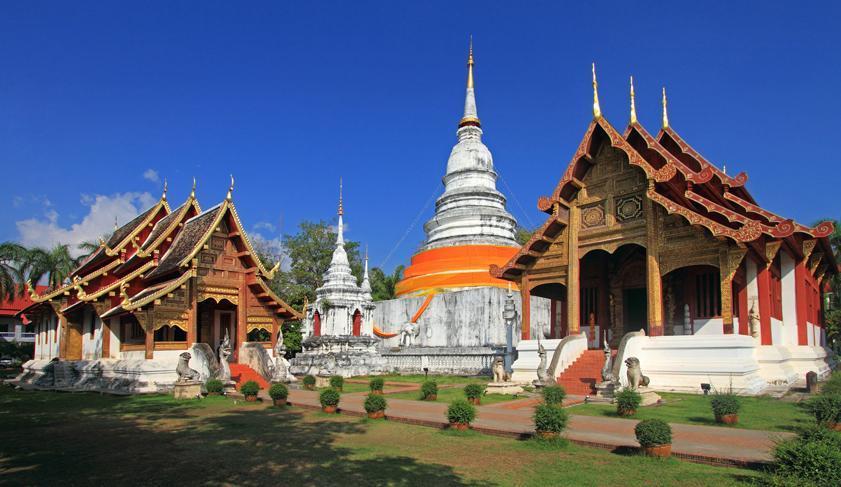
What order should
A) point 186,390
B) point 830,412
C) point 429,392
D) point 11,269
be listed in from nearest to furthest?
point 830,412 < point 429,392 < point 186,390 < point 11,269

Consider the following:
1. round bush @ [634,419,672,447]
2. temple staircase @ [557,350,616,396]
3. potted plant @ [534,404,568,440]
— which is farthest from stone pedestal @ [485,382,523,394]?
round bush @ [634,419,672,447]

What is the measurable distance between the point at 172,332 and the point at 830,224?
818 inches

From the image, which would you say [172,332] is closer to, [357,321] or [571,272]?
[357,321]

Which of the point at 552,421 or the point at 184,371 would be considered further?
the point at 184,371

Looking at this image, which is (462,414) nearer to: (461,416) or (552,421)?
(461,416)

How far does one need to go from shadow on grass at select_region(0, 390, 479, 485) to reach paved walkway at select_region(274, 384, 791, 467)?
66.2 inches

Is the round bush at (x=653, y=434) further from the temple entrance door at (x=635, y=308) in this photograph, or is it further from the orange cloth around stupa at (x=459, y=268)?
the orange cloth around stupa at (x=459, y=268)

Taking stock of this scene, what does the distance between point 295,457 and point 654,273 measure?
12.7 m

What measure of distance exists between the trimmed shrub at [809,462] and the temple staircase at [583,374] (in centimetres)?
1036

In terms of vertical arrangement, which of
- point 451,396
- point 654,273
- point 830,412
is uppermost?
point 654,273

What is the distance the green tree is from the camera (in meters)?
54.6

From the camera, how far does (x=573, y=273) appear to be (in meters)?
19.9

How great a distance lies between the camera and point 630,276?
22.1m

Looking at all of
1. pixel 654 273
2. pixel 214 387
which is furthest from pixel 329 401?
pixel 654 273
